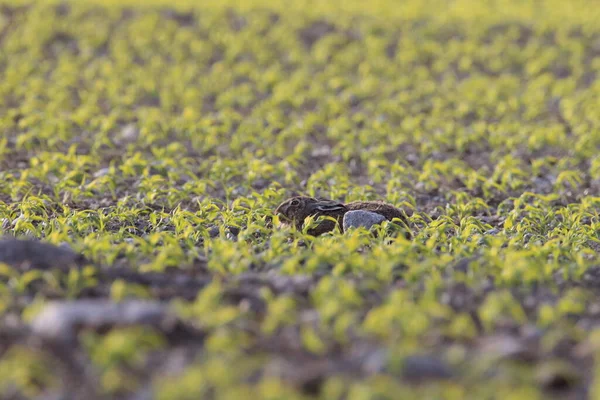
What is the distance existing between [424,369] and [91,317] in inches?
50.6

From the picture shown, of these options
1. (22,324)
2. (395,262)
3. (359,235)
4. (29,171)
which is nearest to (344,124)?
(29,171)

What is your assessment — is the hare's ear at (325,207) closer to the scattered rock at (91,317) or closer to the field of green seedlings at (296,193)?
the field of green seedlings at (296,193)

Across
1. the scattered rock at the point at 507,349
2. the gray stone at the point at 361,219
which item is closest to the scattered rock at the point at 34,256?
the gray stone at the point at 361,219

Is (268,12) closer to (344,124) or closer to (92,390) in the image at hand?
(344,124)

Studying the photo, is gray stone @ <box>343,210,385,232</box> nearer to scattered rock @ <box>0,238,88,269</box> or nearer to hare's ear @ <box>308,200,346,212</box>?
hare's ear @ <box>308,200,346,212</box>

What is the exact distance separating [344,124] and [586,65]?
4.18 m

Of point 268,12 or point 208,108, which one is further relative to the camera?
point 268,12

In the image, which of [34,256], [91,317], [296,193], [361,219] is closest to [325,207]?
[361,219]

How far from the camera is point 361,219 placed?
5.31 meters

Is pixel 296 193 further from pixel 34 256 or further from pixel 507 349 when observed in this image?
pixel 507 349

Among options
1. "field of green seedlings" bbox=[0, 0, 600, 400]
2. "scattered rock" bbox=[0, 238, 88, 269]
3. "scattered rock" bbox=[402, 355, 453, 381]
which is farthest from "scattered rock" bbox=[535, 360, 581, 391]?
"scattered rock" bbox=[0, 238, 88, 269]

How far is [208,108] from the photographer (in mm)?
9789

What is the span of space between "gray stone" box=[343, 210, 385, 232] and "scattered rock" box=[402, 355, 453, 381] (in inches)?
82.4

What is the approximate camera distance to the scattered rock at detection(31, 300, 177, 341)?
3385mm
